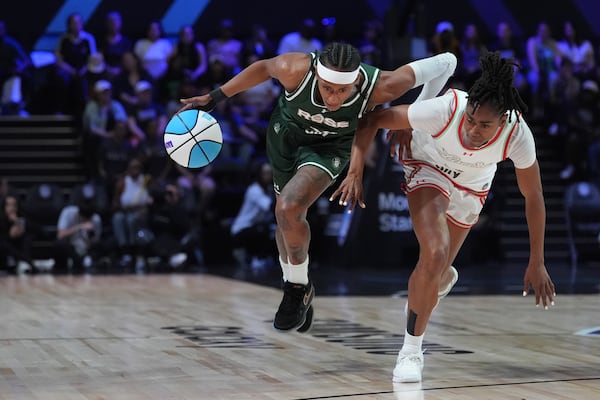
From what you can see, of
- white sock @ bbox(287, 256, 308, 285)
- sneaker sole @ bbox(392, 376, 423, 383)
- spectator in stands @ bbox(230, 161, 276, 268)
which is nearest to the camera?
sneaker sole @ bbox(392, 376, 423, 383)

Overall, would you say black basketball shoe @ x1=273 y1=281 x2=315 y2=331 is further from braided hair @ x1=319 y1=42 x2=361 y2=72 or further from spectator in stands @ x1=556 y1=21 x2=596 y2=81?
spectator in stands @ x1=556 y1=21 x2=596 y2=81

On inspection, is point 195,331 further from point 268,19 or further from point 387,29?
point 268,19

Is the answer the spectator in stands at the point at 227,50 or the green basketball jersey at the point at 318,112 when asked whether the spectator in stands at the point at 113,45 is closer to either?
the spectator in stands at the point at 227,50

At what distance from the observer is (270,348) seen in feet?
22.2

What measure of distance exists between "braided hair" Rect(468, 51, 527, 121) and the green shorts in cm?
122

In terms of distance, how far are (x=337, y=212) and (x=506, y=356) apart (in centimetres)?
827

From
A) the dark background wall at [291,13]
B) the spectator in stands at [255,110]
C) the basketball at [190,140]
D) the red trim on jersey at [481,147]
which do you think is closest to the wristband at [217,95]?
the basketball at [190,140]

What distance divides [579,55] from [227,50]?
5.78 metres

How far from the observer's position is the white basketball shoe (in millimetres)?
5359

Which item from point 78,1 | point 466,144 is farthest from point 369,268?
point 466,144

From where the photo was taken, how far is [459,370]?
Answer: 19.3 ft

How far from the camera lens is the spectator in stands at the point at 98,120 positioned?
48.5 feet

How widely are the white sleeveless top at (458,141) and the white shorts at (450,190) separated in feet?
0.17

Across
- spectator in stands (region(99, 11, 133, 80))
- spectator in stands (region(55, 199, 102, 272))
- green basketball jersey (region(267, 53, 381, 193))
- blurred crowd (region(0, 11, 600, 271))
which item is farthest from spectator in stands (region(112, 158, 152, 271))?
green basketball jersey (region(267, 53, 381, 193))
